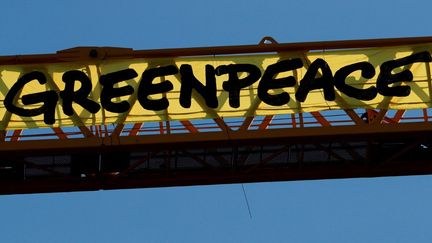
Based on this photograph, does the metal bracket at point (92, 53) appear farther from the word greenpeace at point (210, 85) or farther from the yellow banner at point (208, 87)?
the word greenpeace at point (210, 85)

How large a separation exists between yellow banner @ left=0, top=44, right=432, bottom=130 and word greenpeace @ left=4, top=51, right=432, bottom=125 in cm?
2

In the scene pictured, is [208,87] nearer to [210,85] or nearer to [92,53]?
[210,85]

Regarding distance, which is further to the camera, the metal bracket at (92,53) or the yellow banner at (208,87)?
the metal bracket at (92,53)

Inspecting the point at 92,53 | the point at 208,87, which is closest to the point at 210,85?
the point at 208,87

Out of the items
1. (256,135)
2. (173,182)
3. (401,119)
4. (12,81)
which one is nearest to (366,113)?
(401,119)

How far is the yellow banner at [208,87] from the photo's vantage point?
2230cm

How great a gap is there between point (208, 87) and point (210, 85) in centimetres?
6

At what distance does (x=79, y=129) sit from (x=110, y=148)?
109 centimetres

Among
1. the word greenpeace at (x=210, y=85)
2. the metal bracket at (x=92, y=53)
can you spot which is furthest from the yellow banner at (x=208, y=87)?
the metal bracket at (x=92, y=53)

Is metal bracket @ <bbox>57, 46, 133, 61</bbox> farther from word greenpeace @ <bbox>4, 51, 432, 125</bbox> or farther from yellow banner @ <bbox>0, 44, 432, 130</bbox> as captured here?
word greenpeace @ <bbox>4, 51, 432, 125</bbox>

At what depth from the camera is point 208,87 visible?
2245 cm

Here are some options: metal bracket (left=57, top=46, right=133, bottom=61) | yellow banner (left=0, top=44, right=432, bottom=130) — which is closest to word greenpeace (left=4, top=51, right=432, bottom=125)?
yellow banner (left=0, top=44, right=432, bottom=130)

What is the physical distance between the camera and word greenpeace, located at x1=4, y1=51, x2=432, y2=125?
879 inches

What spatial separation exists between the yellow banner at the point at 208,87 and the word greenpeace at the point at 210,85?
2 centimetres
